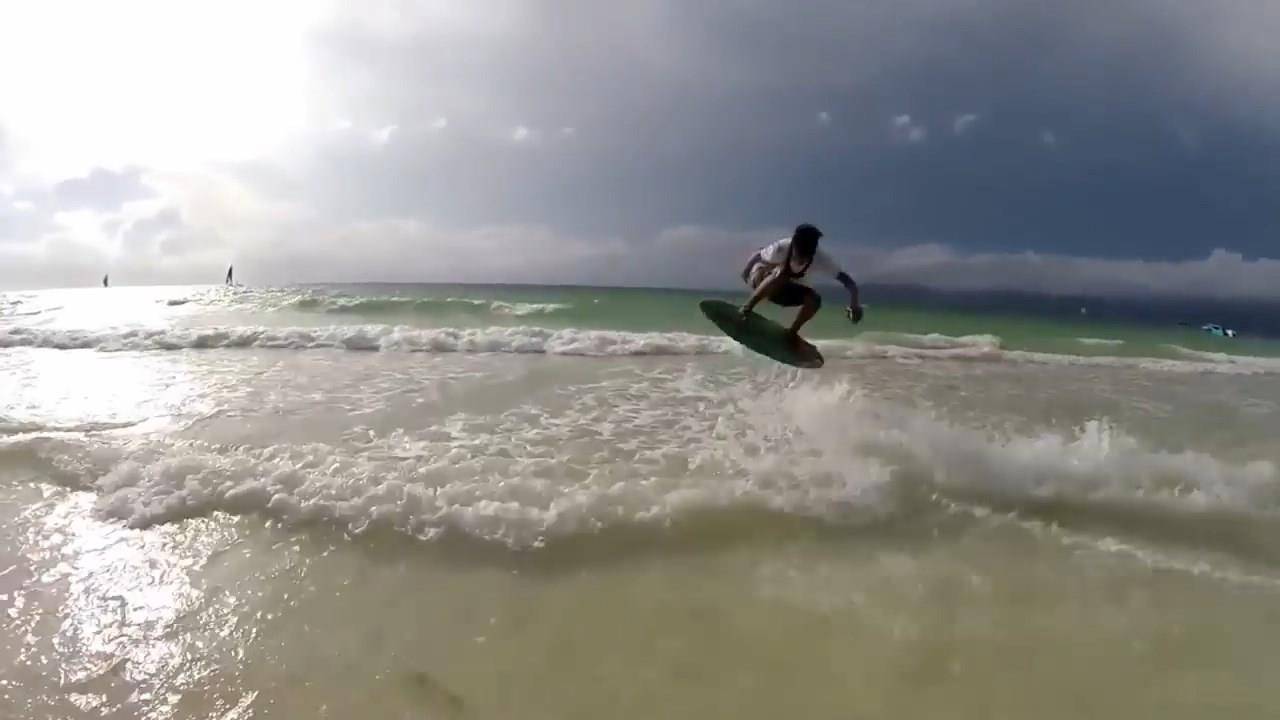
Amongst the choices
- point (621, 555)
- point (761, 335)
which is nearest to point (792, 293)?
point (761, 335)

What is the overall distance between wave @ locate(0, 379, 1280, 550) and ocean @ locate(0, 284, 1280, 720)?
0.12ft

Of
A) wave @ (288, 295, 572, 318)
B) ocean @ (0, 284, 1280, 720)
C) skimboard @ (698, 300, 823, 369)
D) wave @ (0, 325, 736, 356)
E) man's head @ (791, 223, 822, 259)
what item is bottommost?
ocean @ (0, 284, 1280, 720)

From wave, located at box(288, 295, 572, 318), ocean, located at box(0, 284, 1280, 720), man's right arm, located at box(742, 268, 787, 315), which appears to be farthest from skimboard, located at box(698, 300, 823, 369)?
wave, located at box(288, 295, 572, 318)

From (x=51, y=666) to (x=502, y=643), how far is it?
2112mm

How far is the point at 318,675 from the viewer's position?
308 cm

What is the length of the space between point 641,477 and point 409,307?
20.3 metres

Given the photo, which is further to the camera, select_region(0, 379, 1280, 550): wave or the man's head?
the man's head

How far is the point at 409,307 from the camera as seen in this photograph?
23.8 m

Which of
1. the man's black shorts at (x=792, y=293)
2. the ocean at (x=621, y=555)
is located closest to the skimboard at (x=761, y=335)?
the ocean at (x=621, y=555)

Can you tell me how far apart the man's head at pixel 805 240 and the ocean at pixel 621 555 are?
1898mm

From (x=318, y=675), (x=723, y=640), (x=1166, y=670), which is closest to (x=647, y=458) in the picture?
(x=723, y=640)

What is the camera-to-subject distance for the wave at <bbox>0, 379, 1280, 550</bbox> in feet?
15.6

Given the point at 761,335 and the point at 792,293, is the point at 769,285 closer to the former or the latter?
the point at 792,293

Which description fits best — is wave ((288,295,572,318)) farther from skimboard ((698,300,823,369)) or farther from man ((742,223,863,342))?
man ((742,223,863,342))
